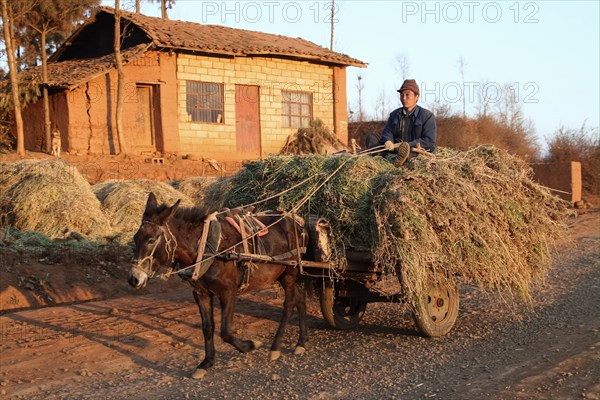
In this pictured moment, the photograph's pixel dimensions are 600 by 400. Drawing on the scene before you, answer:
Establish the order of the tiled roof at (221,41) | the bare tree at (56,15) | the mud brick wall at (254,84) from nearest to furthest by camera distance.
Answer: the tiled roof at (221,41) < the mud brick wall at (254,84) < the bare tree at (56,15)

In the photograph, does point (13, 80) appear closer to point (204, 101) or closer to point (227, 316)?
point (204, 101)

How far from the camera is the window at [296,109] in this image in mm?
25141

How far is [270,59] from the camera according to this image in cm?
2439

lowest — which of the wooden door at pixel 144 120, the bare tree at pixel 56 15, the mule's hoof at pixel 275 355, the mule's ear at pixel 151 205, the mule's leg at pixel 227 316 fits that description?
the mule's hoof at pixel 275 355

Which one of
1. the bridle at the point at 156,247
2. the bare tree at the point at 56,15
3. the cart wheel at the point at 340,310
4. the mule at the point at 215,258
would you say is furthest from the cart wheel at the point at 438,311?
the bare tree at the point at 56,15

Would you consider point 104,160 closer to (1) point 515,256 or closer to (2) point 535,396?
(1) point 515,256

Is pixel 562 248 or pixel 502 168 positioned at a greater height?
pixel 502 168

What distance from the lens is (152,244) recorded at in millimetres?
5758

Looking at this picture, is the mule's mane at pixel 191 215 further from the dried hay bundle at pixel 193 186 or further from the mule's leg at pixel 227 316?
the dried hay bundle at pixel 193 186

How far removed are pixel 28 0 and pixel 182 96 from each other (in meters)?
6.23

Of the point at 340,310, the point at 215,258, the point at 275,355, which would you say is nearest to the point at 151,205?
the point at 215,258

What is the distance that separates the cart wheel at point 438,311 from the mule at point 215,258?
1329 millimetres

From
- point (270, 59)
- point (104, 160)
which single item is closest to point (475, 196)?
point (104, 160)

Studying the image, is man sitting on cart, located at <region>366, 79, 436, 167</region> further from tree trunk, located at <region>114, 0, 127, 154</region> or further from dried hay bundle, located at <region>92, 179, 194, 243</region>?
tree trunk, located at <region>114, 0, 127, 154</region>
